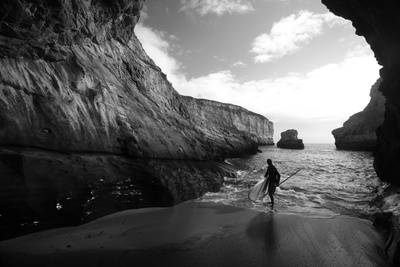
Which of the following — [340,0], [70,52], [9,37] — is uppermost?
[340,0]

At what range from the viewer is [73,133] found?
768 centimetres

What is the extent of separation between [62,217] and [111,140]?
12.3 feet

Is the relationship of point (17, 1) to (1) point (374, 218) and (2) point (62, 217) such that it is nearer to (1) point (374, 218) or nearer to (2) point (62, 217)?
(2) point (62, 217)

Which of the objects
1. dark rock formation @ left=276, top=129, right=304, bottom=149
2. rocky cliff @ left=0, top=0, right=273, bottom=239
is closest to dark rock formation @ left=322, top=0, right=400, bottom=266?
Answer: rocky cliff @ left=0, top=0, right=273, bottom=239

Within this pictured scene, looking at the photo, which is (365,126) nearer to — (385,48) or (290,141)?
(290,141)

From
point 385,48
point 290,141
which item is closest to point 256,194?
point 385,48

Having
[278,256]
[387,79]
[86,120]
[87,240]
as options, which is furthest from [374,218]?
[86,120]

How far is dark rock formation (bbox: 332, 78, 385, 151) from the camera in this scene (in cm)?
4431

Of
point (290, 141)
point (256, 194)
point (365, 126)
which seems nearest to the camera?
point (256, 194)

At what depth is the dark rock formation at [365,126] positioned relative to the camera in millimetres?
44312

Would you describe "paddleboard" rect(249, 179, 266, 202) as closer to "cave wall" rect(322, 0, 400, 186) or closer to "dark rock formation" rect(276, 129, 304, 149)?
"cave wall" rect(322, 0, 400, 186)

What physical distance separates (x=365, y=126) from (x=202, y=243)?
54.4 meters

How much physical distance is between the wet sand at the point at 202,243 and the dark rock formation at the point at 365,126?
48616mm

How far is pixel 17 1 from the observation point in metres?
7.02
